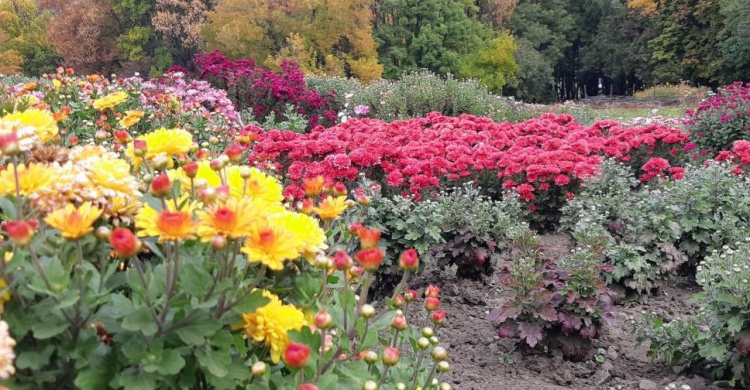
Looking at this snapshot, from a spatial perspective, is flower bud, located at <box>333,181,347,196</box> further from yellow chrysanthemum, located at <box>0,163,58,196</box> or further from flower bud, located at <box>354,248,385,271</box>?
yellow chrysanthemum, located at <box>0,163,58,196</box>

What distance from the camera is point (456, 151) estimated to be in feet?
16.9

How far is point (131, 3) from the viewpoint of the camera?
2522 centimetres

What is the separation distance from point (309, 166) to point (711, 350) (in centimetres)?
268

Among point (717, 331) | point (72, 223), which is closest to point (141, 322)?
point (72, 223)

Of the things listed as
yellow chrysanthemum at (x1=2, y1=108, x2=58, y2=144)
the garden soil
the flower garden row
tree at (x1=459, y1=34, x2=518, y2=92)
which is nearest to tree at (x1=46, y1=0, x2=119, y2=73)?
tree at (x1=459, y1=34, x2=518, y2=92)

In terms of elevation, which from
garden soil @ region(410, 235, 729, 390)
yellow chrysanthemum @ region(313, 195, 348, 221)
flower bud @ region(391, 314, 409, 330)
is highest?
yellow chrysanthemum @ region(313, 195, 348, 221)

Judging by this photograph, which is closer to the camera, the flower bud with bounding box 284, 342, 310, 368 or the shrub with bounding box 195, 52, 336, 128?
the flower bud with bounding box 284, 342, 310, 368

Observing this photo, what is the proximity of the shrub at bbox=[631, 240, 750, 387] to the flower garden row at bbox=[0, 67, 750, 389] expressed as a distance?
1 centimetres

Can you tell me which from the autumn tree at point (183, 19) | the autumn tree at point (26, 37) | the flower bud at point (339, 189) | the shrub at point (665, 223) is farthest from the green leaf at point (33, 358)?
the autumn tree at point (26, 37)

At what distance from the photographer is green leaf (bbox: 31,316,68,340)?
891 mm

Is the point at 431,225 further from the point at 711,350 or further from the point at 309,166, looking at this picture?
the point at 711,350

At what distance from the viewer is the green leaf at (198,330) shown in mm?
953

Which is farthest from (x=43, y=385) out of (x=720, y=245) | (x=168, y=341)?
(x=720, y=245)

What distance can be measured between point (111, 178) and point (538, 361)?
2.61 metres
